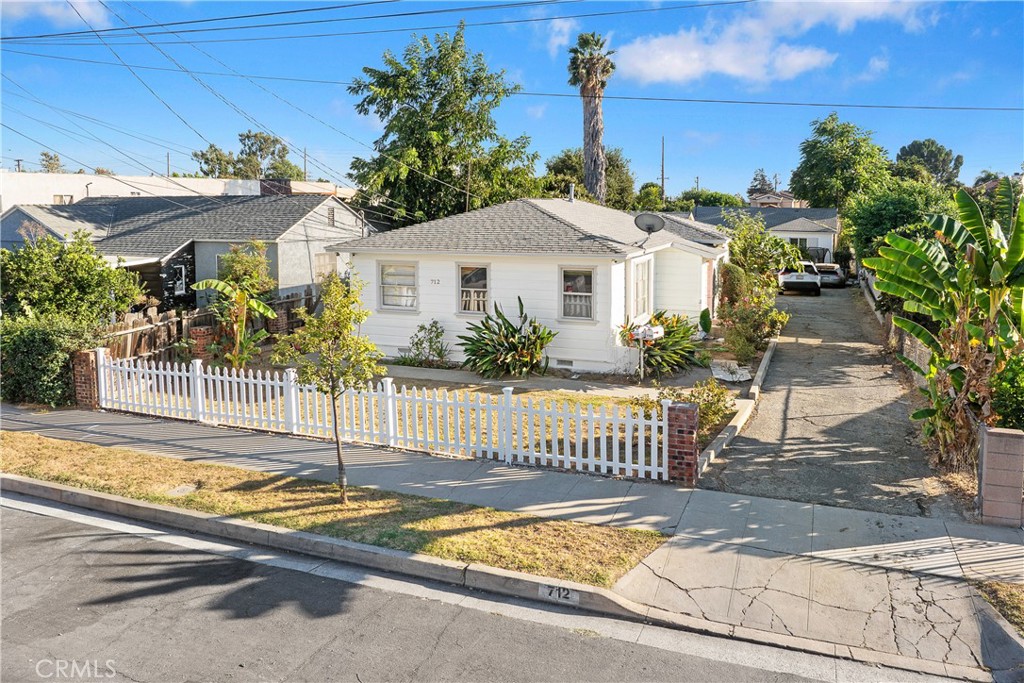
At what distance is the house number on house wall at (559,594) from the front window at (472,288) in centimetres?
1130

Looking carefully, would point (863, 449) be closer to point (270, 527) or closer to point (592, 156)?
point (270, 527)

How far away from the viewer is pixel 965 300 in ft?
31.1

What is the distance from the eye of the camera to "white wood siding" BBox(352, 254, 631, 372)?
16.6 m

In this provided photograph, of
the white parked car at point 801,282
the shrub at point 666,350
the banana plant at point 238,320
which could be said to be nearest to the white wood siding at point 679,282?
the shrub at point 666,350

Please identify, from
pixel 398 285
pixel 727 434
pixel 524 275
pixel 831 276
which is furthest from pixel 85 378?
Answer: pixel 831 276

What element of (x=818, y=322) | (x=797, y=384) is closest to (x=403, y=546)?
(x=797, y=384)

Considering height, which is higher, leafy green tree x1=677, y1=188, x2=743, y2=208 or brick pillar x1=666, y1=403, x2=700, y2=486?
leafy green tree x1=677, y1=188, x2=743, y2=208

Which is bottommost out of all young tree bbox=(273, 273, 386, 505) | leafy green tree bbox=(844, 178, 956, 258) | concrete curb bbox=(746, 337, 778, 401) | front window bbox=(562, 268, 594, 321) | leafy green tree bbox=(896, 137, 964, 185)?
concrete curb bbox=(746, 337, 778, 401)

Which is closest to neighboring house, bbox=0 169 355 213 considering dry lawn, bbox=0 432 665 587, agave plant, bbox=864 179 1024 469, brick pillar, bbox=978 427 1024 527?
dry lawn, bbox=0 432 665 587

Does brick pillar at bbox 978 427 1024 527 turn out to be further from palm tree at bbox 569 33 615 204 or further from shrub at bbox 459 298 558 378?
palm tree at bbox 569 33 615 204

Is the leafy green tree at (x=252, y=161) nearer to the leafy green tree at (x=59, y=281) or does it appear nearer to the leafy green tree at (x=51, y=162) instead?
the leafy green tree at (x=51, y=162)

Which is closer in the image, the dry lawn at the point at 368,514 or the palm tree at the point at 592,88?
the dry lawn at the point at 368,514

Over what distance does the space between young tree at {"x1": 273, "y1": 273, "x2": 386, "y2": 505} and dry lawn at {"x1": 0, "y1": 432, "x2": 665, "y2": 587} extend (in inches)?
22.2

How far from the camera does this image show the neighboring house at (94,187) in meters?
43.0
